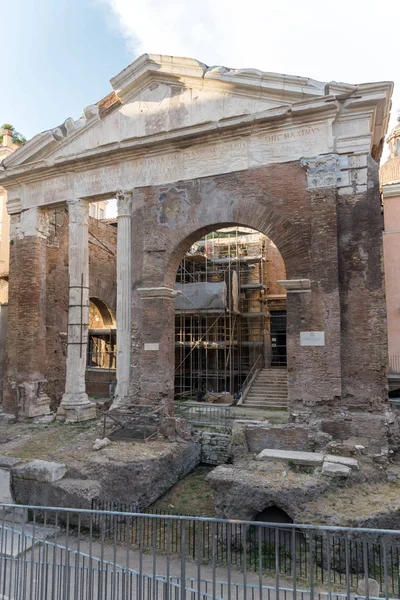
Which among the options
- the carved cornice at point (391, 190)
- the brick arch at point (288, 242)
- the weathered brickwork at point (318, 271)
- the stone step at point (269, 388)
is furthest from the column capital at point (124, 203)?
the carved cornice at point (391, 190)

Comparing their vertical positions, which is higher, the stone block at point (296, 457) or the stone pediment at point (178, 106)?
the stone pediment at point (178, 106)

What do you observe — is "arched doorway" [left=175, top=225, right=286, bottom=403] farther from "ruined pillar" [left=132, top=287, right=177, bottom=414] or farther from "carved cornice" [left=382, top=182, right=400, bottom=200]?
"carved cornice" [left=382, top=182, right=400, bottom=200]

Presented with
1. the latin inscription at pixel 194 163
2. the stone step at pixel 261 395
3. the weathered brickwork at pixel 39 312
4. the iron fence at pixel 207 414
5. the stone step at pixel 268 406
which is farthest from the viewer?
the stone step at pixel 261 395

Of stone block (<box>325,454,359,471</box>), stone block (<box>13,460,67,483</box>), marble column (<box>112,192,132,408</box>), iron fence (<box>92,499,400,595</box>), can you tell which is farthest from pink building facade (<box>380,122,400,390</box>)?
stone block (<box>13,460,67,483</box>)

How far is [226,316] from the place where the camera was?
1706 centimetres

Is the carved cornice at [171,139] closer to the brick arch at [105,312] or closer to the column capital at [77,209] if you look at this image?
the column capital at [77,209]

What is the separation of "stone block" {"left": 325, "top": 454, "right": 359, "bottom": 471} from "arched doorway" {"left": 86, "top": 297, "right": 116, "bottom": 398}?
11.1 m

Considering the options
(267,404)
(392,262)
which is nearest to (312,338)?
(267,404)

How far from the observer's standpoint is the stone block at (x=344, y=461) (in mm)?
6962

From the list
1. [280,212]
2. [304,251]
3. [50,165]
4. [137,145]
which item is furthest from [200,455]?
[50,165]

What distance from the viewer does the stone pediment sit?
→ 9.47 metres

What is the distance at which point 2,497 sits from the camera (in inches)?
293

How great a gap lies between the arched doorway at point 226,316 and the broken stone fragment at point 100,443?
672cm

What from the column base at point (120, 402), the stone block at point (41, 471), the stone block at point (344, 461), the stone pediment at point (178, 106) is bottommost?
the stone block at point (41, 471)
